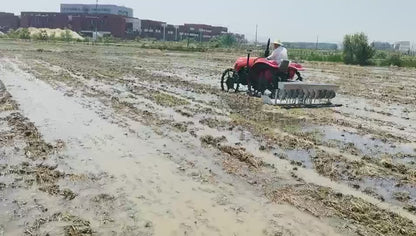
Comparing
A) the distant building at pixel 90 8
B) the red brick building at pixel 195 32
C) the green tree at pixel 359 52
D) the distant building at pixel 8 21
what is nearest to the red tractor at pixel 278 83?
the green tree at pixel 359 52

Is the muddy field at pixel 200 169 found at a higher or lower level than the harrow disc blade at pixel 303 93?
lower

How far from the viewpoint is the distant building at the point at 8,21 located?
10619cm

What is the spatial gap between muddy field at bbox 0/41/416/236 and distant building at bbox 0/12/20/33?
105 meters

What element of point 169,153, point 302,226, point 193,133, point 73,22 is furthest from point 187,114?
point 73,22

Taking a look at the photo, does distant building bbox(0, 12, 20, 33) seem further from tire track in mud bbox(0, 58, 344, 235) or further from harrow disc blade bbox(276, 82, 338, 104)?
tire track in mud bbox(0, 58, 344, 235)

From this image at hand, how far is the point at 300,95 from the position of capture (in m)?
12.5

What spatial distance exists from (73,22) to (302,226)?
4132 inches

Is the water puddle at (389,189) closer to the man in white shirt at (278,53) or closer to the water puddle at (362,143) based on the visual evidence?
the water puddle at (362,143)

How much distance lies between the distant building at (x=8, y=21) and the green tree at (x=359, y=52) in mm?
86268

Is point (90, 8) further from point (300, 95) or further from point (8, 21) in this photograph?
point (300, 95)

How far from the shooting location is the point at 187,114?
33.9 ft

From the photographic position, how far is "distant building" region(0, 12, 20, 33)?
106 metres

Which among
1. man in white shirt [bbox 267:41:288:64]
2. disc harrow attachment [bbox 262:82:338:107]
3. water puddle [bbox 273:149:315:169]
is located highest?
man in white shirt [bbox 267:41:288:64]

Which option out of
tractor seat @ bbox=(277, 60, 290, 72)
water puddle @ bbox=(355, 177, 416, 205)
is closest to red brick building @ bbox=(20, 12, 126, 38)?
tractor seat @ bbox=(277, 60, 290, 72)
